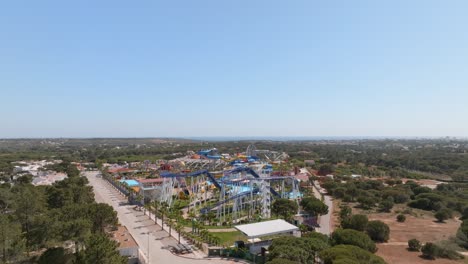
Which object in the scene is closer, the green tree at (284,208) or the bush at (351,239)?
the bush at (351,239)

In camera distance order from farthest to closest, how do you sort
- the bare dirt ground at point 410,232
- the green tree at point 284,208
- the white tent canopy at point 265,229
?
the green tree at point 284,208 → the bare dirt ground at point 410,232 → the white tent canopy at point 265,229

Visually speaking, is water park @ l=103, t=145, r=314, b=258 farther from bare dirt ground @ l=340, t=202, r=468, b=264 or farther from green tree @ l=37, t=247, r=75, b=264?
green tree @ l=37, t=247, r=75, b=264

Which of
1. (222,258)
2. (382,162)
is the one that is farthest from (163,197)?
(382,162)

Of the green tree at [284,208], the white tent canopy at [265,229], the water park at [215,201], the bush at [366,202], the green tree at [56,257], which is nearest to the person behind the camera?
the green tree at [56,257]

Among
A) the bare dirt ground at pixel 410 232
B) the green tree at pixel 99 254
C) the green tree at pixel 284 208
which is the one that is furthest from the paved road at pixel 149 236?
the bare dirt ground at pixel 410 232

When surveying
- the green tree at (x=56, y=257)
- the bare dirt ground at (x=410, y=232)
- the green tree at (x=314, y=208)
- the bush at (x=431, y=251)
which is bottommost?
the bare dirt ground at (x=410, y=232)

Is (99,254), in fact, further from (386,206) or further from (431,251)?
(386,206)

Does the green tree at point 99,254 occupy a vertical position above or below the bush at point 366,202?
above

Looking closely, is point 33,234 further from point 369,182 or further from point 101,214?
point 369,182

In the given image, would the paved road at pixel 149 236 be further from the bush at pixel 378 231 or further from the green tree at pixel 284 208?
the bush at pixel 378 231

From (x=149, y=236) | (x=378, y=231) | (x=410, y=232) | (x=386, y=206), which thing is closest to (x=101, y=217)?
(x=149, y=236)

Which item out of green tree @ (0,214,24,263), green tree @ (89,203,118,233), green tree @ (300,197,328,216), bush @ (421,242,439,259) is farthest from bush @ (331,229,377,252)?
green tree @ (0,214,24,263)
